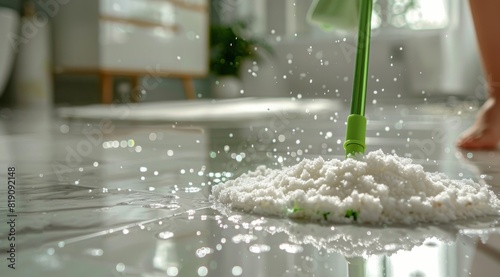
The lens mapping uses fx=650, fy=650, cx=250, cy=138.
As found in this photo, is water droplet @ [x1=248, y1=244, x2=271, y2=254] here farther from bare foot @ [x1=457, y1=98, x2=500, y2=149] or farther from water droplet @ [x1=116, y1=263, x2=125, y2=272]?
bare foot @ [x1=457, y1=98, x2=500, y2=149]

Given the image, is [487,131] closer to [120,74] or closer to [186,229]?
[186,229]

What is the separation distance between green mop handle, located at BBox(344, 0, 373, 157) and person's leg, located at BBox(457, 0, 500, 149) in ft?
1.93

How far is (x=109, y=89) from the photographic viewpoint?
352cm

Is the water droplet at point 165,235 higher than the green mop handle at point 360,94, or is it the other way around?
the green mop handle at point 360,94

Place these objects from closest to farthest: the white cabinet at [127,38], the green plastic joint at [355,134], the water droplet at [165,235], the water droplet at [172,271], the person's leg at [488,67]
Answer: the water droplet at [172,271] < the water droplet at [165,235] < the green plastic joint at [355,134] < the person's leg at [488,67] < the white cabinet at [127,38]

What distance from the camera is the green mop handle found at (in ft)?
2.46

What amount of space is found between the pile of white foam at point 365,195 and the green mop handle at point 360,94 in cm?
8

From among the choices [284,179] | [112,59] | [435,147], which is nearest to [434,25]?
[112,59]

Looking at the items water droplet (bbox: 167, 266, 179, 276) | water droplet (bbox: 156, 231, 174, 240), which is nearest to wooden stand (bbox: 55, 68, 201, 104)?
water droplet (bbox: 156, 231, 174, 240)

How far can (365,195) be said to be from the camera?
58cm

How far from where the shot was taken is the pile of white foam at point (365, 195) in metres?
0.58

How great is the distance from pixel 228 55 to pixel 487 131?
3727mm

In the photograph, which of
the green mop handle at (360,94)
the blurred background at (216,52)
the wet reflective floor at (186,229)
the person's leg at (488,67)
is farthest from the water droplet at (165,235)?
the blurred background at (216,52)

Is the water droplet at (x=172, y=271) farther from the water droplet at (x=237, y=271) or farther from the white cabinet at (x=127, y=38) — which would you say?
the white cabinet at (x=127, y=38)
